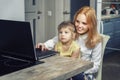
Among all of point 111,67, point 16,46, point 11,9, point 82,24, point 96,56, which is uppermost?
point 11,9

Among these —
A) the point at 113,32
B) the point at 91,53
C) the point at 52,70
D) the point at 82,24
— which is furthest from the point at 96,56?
the point at 113,32

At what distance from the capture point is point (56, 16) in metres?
5.82

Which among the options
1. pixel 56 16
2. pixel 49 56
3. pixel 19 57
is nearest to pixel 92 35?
pixel 49 56

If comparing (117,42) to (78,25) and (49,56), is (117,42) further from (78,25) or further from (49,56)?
(49,56)

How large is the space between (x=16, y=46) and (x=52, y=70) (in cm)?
30

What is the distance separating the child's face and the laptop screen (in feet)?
1.78

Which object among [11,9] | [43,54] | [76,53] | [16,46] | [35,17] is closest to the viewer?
[16,46]

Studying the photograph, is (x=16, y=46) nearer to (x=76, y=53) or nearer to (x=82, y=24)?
(x=76, y=53)

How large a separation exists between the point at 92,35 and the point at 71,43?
7.3 inches

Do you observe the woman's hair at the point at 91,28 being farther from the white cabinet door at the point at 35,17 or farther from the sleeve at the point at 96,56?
the white cabinet door at the point at 35,17

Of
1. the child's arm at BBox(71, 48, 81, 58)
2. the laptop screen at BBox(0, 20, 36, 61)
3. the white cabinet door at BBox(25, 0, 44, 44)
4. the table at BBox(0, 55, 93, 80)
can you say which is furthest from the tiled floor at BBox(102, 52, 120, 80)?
the laptop screen at BBox(0, 20, 36, 61)

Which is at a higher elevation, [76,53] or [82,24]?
[82,24]

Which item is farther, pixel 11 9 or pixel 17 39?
pixel 11 9

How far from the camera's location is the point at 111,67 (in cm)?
469
